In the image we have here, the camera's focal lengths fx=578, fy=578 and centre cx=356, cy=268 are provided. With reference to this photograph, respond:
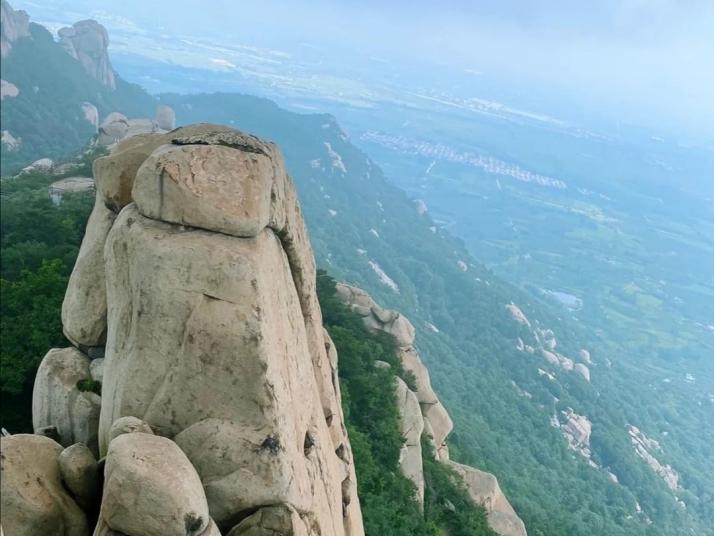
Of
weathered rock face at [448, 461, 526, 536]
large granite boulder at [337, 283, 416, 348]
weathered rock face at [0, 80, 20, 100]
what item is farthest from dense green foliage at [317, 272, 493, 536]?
weathered rock face at [0, 80, 20, 100]

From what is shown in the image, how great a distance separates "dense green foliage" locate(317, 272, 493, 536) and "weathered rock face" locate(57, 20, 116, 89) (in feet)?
335

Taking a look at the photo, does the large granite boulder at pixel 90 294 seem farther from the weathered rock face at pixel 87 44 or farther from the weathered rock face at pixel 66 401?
the weathered rock face at pixel 87 44

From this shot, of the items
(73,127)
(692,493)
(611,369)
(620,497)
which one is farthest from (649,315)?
(73,127)

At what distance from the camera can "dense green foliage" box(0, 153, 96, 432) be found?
51.9ft

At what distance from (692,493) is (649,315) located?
102734 millimetres

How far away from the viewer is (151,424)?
27.7 ft

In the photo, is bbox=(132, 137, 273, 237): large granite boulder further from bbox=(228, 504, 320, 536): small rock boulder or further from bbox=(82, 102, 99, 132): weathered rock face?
bbox=(82, 102, 99, 132): weathered rock face

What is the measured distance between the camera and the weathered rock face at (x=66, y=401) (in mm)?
9844

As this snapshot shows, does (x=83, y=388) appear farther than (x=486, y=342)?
No

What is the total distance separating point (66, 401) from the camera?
10023 mm

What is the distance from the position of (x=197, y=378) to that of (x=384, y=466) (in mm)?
15821

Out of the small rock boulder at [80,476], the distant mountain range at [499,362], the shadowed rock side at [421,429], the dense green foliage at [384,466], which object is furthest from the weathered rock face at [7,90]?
the small rock boulder at [80,476]

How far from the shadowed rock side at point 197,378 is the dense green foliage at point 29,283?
665 cm

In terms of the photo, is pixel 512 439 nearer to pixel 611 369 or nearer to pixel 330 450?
pixel 330 450
